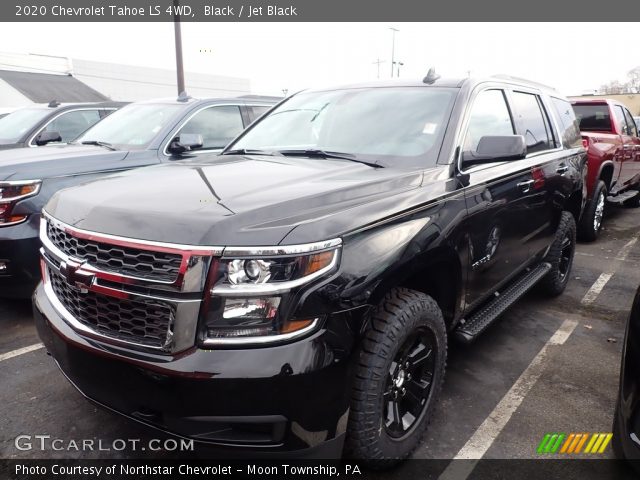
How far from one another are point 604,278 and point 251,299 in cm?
495

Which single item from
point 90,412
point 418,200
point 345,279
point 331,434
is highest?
point 418,200

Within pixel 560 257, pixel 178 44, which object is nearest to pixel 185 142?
pixel 560 257

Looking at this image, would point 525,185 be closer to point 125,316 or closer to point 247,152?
point 247,152

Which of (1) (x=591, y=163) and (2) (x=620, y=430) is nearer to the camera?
(2) (x=620, y=430)

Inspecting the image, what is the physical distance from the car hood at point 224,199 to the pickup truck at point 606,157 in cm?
528

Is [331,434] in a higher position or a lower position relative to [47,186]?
lower

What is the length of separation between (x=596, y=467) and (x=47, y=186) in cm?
419

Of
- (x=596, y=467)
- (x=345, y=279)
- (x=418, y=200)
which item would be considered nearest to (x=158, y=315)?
(x=345, y=279)

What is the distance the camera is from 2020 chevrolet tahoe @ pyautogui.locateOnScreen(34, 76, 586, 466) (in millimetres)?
1741

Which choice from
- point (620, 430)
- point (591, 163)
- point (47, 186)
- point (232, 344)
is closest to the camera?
point (232, 344)

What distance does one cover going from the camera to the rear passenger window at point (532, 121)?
3.72 metres

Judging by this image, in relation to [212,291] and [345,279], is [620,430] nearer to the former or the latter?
[345,279]

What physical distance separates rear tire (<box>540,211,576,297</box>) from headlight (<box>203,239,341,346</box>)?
335 cm

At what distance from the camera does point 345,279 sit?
73.4 inches
